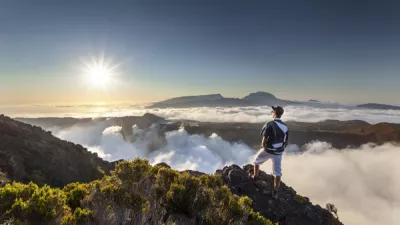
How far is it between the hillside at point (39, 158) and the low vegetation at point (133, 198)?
20813mm

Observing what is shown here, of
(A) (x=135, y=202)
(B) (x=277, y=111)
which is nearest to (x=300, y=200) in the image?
(B) (x=277, y=111)

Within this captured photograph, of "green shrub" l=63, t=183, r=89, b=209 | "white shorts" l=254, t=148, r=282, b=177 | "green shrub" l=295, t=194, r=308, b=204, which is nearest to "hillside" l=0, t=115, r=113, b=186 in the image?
"green shrub" l=63, t=183, r=89, b=209

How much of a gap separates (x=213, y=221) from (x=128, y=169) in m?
2.72

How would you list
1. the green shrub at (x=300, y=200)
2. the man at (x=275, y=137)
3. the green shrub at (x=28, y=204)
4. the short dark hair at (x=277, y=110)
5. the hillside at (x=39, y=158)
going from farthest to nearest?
the hillside at (x=39, y=158), the green shrub at (x=300, y=200), the short dark hair at (x=277, y=110), the man at (x=275, y=137), the green shrub at (x=28, y=204)

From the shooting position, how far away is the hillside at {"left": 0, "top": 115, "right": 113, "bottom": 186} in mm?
25373

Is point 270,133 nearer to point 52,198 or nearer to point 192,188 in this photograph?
point 192,188

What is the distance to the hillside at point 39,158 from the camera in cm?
2537

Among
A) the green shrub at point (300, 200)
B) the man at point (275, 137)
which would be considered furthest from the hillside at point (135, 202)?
the green shrub at point (300, 200)

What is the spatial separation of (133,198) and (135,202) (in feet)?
0.36

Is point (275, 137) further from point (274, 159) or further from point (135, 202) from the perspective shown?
point (135, 202)

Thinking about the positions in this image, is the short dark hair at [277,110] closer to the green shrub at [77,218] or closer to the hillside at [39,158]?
the green shrub at [77,218]

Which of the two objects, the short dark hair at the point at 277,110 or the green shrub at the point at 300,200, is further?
the green shrub at the point at 300,200

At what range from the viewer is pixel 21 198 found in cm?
572

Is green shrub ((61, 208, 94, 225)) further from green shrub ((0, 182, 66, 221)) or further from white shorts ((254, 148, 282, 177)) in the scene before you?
white shorts ((254, 148, 282, 177))
